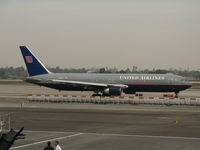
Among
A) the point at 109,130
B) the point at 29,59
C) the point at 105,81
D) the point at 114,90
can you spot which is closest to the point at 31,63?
the point at 29,59

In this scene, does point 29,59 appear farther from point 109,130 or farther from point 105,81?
point 109,130

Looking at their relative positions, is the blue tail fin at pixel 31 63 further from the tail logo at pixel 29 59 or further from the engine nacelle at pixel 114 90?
the engine nacelle at pixel 114 90

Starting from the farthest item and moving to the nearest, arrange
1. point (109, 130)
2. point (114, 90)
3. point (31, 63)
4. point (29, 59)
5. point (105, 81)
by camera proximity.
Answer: point (31, 63) → point (29, 59) → point (105, 81) → point (114, 90) → point (109, 130)

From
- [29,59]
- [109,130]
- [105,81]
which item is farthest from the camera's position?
[29,59]

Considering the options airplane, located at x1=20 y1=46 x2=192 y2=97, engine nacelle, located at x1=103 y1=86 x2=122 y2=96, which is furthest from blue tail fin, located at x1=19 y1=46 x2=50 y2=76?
engine nacelle, located at x1=103 y1=86 x2=122 y2=96

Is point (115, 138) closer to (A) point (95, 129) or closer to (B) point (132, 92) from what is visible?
(A) point (95, 129)

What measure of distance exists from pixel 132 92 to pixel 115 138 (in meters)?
36.0

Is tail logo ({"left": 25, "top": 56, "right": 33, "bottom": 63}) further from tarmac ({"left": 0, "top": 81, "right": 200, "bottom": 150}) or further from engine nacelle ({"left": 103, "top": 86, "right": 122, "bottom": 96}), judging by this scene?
tarmac ({"left": 0, "top": 81, "right": 200, "bottom": 150})

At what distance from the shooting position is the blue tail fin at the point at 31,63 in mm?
60969

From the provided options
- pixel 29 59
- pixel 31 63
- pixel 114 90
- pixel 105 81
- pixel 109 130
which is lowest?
pixel 109 130

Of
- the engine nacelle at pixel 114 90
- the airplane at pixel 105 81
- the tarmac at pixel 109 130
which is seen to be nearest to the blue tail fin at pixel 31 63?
the airplane at pixel 105 81

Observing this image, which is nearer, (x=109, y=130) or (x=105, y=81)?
(x=109, y=130)

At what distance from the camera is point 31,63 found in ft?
201

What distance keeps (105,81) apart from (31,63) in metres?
14.4
